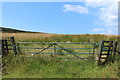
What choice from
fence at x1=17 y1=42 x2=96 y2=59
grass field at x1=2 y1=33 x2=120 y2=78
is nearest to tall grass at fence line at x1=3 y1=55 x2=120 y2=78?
grass field at x1=2 y1=33 x2=120 y2=78

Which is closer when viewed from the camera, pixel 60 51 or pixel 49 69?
pixel 49 69

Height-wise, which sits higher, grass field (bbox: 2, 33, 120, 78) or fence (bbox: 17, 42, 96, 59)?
fence (bbox: 17, 42, 96, 59)

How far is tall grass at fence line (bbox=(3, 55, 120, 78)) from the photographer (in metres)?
6.31

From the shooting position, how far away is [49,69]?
22.9 ft

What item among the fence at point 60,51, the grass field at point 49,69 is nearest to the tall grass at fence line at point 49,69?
the grass field at point 49,69

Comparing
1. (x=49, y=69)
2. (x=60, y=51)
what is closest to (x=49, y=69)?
(x=49, y=69)

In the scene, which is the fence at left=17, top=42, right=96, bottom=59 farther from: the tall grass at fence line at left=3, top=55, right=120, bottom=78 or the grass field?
the tall grass at fence line at left=3, top=55, right=120, bottom=78

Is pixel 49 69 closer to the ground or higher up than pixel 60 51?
closer to the ground

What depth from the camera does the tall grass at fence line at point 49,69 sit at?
6.31 metres

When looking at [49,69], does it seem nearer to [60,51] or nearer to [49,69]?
[49,69]

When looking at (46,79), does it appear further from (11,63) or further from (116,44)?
(116,44)

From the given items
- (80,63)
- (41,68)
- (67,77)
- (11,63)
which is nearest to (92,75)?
(67,77)

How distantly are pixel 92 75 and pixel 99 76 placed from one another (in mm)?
317

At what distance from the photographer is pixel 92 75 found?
20.6 ft
